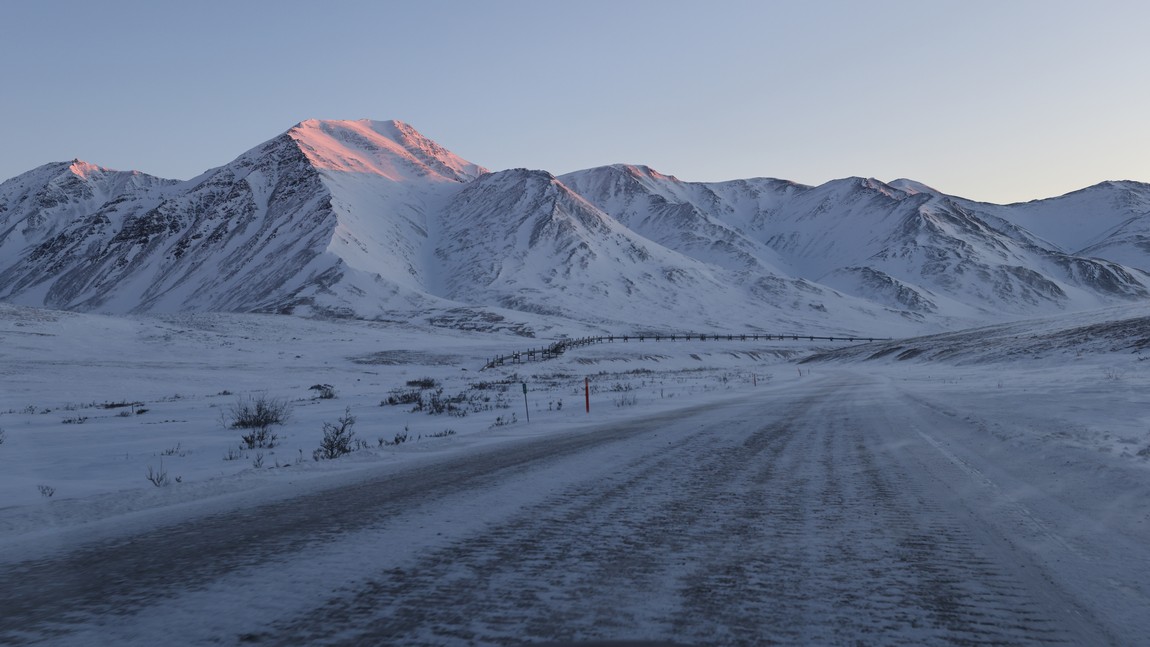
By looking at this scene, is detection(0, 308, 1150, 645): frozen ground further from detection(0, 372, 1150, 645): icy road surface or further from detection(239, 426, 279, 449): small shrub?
detection(239, 426, 279, 449): small shrub

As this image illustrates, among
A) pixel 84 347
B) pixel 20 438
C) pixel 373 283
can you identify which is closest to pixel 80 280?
pixel 373 283

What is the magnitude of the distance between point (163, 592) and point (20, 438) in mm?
13446

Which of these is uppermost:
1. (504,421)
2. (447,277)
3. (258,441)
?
(447,277)

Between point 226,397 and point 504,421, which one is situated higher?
point 226,397

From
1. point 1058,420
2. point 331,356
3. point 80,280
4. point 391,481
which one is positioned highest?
point 80,280

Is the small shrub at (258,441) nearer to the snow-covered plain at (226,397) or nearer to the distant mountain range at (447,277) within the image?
the snow-covered plain at (226,397)

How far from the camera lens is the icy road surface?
9.58 ft

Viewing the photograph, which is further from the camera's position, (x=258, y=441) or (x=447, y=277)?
(x=447, y=277)

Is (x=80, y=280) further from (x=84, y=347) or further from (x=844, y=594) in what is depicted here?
(x=844, y=594)

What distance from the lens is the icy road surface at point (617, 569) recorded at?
292cm

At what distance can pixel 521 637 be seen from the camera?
2.77 meters

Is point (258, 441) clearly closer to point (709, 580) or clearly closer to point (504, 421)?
point (504, 421)

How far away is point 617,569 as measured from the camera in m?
3.69

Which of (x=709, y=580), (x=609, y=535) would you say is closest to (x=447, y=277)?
(x=609, y=535)
